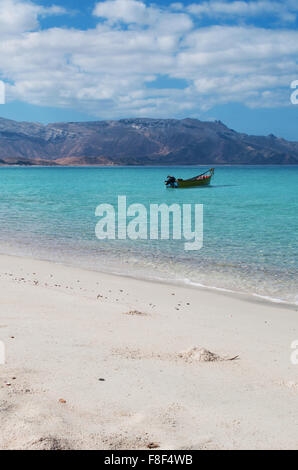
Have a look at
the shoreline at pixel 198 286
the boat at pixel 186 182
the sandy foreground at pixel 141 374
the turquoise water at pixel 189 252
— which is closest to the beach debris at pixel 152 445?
the sandy foreground at pixel 141 374

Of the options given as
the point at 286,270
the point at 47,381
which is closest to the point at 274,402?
the point at 47,381

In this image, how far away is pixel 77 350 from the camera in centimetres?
633

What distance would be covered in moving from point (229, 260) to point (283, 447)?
11.9m

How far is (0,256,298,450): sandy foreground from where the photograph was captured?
418cm

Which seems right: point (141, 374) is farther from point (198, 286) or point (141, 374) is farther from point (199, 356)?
point (198, 286)

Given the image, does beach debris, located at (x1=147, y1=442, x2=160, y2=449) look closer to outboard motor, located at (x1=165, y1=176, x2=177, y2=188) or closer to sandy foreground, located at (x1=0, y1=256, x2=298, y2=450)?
sandy foreground, located at (x1=0, y1=256, x2=298, y2=450)

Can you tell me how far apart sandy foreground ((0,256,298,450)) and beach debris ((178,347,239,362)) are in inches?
0.8

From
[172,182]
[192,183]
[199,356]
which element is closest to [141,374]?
[199,356]

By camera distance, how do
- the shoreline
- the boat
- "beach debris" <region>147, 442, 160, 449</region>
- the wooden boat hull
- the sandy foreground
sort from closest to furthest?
"beach debris" <region>147, 442, 160, 449</region> < the sandy foreground < the shoreline < the boat < the wooden boat hull

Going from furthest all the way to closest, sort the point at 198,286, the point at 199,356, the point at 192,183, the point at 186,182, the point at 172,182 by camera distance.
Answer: the point at 192,183, the point at 186,182, the point at 172,182, the point at 198,286, the point at 199,356

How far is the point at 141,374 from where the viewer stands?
5621mm

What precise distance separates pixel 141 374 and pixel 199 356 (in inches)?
42.5

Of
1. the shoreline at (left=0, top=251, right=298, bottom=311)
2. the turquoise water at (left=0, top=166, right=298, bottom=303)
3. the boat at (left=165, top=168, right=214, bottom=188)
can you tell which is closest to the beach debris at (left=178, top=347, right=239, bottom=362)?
the shoreline at (left=0, top=251, right=298, bottom=311)

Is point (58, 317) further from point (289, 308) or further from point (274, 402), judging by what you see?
point (289, 308)
